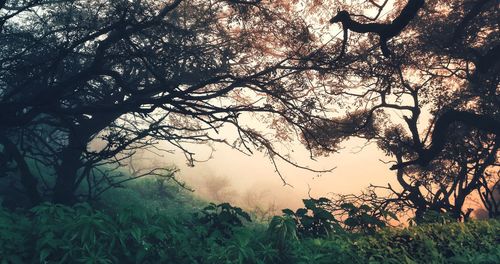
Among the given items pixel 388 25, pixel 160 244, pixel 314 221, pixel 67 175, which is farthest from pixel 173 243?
pixel 67 175

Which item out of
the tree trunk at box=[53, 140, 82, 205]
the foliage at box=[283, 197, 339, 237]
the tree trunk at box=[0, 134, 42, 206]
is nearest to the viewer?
the foliage at box=[283, 197, 339, 237]

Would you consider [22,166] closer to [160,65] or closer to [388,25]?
[160,65]

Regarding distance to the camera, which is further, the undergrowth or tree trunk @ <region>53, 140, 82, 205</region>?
tree trunk @ <region>53, 140, 82, 205</region>

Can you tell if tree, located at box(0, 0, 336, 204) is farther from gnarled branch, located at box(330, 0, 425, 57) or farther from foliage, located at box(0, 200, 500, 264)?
foliage, located at box(0, 200, 500, 264)

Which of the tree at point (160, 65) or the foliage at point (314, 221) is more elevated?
the tree at point (160, 65)

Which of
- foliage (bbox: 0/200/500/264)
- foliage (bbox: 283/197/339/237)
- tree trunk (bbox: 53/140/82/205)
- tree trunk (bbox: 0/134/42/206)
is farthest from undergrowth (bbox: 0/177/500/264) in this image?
tree trunk (bbox: 53/140/82/205)

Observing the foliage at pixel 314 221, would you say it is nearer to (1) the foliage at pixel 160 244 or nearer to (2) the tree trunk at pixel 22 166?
(1) the foliage at pixel 160 244

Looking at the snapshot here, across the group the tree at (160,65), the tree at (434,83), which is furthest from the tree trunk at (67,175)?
the tree at (434,83)

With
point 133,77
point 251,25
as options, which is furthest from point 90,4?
point 251,25

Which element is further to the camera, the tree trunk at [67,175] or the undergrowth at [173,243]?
the tree trunk at [67,175]

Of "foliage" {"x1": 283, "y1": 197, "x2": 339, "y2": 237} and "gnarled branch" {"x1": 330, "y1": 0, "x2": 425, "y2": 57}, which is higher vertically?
"gnarled branch" {"x1": 330, "y1": 0, "x2": 425, "y2": 57}

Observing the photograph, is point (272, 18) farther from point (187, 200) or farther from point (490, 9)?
point (187, 200)

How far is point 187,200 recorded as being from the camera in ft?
75.7

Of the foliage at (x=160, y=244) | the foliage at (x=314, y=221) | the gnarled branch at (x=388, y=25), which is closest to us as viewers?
the foliage at (x=160, y=244)
